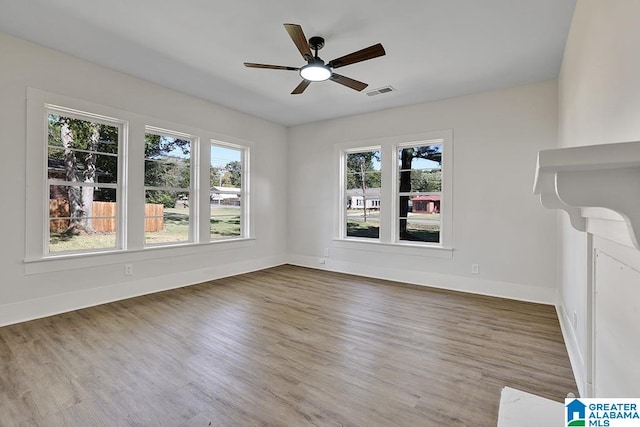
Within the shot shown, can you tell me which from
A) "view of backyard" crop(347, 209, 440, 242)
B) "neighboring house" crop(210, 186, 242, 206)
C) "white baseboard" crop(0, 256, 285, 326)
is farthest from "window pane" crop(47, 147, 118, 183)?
"view of backyard" crop(347, 209, 440, 242)

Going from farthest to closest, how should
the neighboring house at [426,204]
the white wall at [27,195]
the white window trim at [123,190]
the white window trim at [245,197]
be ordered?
the white window trim at [245,197]
the neighboring house at [426,204]
the white window trim at [123,190]
the white wall at [27,195]

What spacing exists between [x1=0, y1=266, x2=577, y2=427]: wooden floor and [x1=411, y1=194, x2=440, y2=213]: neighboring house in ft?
5.12

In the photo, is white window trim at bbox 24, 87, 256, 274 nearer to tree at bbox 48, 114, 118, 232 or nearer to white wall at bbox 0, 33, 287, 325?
white wall at bbox 0, 33, 287, 325

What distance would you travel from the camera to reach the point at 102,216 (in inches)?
152

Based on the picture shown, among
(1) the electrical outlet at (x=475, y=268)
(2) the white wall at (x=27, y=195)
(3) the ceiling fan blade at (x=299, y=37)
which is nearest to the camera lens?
(3) the ceiling fan blade at (x=299, y=37)

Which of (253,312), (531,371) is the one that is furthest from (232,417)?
(531,371)

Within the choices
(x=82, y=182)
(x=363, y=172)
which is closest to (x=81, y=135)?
(x=82, y=182)

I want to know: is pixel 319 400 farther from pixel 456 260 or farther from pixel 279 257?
pixel 279 257

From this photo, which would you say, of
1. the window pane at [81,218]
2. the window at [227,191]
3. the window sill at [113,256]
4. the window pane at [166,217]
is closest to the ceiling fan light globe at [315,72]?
the window at [227,191]

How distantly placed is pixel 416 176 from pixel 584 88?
2.85m

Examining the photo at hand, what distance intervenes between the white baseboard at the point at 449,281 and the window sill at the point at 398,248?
0.29 metres

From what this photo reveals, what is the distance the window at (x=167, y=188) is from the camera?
431cm

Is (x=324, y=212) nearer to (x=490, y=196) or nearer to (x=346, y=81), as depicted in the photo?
(x=490, y=196)

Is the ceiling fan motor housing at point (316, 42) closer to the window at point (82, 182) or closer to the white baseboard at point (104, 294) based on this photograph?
the window at point (82, 182)
